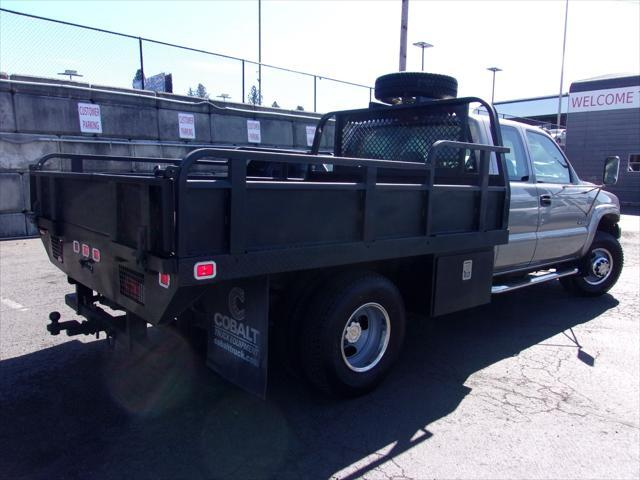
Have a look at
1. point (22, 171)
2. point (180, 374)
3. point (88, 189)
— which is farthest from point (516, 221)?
point (22, 171)

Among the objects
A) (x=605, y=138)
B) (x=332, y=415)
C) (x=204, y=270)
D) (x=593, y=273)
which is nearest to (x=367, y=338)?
(x=332, y=415)

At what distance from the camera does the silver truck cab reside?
204 inches

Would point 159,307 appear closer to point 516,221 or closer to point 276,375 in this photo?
point 276,375

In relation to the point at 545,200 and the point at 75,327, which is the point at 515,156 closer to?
the point at 545,200

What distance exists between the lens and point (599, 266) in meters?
6.74

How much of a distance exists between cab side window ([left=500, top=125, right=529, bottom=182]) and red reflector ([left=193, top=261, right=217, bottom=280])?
11.8ft

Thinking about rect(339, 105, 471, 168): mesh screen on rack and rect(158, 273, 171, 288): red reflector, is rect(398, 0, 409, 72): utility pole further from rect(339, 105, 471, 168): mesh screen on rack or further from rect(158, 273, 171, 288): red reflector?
rect(158, 273, 171, 288): red reflector

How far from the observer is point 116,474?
2742 millimetres

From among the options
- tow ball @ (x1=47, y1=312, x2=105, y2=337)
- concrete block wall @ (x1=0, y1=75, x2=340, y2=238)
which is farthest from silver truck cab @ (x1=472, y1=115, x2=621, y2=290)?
concrete block wall @ (x1=0, y1=75, x2=340, y2=238)

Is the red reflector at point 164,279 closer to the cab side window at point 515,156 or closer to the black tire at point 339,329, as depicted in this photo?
the black tire at point 339,329

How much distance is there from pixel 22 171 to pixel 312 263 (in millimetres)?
9405

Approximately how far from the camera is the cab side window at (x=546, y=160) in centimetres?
560

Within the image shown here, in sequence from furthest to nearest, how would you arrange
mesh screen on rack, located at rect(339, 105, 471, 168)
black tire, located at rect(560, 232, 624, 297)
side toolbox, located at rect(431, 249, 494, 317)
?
black tire, located at rect(560, 232, 624, 297) < mesh screen on rack, located at rect(339, 105, 471, 168) < side toolbox, located at rect(431, 249, 494, 317)

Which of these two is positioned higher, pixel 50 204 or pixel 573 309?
pixel 50 204
